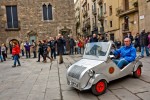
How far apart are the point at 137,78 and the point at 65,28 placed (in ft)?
67.2

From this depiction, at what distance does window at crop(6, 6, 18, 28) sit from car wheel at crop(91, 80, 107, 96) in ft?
74.9

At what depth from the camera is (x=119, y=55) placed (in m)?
7.79

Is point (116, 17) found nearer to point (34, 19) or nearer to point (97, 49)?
point (34, 19)

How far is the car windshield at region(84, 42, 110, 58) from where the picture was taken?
6.80 meters

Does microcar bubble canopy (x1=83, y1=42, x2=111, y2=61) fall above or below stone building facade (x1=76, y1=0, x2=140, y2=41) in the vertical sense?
below

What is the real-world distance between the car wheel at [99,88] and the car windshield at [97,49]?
0.87m

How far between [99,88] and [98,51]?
127 centimetres

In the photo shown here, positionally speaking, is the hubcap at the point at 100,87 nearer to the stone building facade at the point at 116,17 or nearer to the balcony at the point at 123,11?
the stone building facade at the point at 116,17

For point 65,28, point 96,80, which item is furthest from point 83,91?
point 65,28

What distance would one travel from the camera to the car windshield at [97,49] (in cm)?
680

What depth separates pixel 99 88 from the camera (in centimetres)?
619

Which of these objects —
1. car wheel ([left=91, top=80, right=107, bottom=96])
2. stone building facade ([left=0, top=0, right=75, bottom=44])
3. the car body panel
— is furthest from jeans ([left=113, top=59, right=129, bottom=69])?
stone building facade ([left=0, top=0, right=75, bottom=44])

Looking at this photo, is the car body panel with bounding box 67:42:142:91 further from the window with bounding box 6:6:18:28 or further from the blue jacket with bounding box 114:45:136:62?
the window with bounding box 6:6:18:28

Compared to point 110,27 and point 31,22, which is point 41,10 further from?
point 110,27
